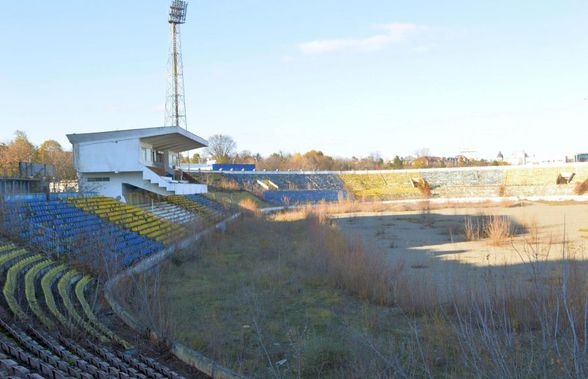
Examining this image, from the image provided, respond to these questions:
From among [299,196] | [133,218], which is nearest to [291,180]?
[299,196]

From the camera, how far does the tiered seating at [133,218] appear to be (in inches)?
817

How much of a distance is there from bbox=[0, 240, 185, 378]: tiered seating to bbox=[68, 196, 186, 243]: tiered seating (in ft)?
28.4

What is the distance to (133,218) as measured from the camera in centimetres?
2306

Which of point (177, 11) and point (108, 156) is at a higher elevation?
point (177, 11)

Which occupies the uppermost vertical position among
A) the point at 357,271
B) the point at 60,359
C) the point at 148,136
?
the point at 148,136

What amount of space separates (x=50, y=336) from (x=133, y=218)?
16668mm

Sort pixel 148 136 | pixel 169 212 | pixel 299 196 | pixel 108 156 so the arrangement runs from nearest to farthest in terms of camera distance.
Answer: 1. pixel 108 156
2. pixel 148 136
3. pixel 169 212
4. pixel 299 196

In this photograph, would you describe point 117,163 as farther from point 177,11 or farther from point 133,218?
point 177,11

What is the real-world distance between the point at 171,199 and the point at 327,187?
44253 millimetres

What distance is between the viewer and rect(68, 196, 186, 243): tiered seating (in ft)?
68.1

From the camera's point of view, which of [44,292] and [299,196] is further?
[299,196]

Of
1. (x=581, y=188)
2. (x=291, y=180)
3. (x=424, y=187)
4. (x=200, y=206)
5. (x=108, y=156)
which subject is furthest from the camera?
(x=291, y=180)

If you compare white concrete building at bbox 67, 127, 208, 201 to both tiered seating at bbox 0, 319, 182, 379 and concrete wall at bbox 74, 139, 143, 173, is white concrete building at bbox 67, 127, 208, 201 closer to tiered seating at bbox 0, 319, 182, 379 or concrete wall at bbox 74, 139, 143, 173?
concrete wall at bbox 74, 139, 143, 173

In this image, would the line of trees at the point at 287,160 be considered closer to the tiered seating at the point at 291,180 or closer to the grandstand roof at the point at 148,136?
the tiered seating at the point at 291,180
